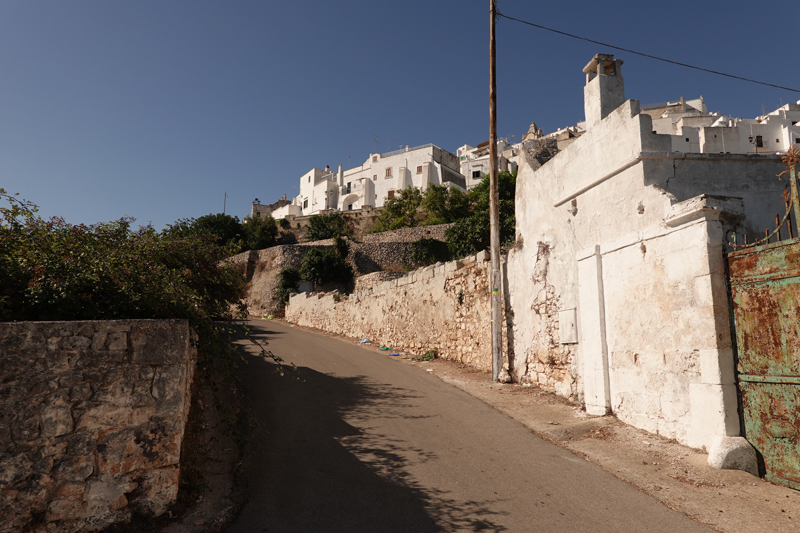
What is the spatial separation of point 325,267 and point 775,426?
30990mm

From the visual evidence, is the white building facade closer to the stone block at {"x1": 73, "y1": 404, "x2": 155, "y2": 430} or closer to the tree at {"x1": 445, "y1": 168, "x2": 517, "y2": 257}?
the tree at {"x1": 445, "y1": 168, "x2": 517, "y2": 257}

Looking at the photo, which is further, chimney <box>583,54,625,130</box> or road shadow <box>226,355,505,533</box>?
chimney <box>583,54,625,130</box>

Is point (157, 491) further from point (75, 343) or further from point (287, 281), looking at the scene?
point (287, 281)

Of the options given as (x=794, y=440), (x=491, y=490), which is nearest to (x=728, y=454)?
(x=794, y=440)

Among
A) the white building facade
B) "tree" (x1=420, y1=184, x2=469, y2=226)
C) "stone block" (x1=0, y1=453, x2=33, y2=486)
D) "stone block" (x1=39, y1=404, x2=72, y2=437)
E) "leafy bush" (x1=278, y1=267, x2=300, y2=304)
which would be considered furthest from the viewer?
the white building facade

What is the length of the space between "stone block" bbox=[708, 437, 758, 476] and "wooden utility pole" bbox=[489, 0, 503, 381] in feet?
18.4

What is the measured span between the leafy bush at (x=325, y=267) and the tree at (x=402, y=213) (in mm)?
13991

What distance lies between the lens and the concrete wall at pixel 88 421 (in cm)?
338

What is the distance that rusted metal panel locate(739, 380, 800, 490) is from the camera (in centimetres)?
459

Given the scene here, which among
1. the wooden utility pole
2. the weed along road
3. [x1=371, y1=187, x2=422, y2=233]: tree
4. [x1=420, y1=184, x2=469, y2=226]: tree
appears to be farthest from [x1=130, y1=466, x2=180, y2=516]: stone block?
[x1=371, y1=187, x2=422, y2=233]: tree

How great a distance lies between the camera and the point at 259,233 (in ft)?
166

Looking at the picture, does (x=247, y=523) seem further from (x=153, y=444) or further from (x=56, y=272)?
(x=56, y=272)

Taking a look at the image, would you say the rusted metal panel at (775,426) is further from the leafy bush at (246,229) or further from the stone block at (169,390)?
the leafy bush at (246,229)

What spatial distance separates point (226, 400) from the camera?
24.8 feet
